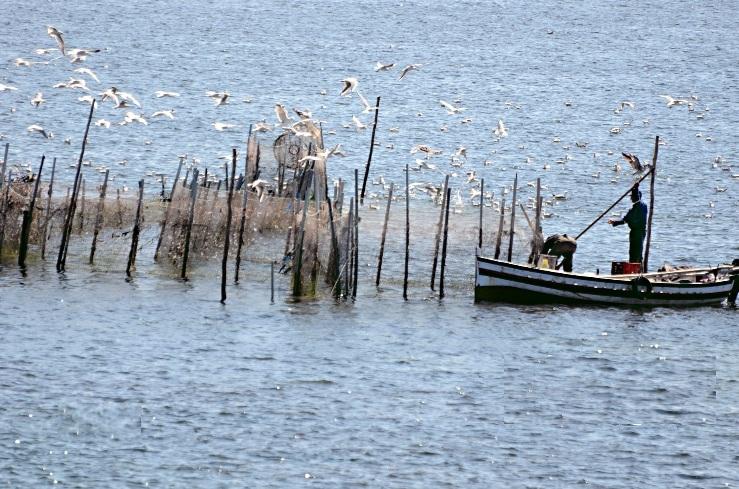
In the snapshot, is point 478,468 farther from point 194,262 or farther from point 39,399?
point 194,262

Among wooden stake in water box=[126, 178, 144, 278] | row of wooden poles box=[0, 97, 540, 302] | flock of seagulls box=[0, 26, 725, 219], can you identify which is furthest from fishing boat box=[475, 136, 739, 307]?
wooden stake in water box=[126, 178, 144, 278]

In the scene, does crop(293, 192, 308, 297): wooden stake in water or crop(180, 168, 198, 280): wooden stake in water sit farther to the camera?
crop(180, 168, 198, 280): wooden stake in water

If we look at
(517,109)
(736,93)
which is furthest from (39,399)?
(736,93)

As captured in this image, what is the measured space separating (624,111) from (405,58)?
953 inches

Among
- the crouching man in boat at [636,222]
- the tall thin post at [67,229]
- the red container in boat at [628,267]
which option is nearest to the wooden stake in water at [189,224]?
the tall thin post at [67,229]

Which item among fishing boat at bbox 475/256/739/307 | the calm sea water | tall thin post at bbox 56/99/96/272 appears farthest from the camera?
fishing boat at bbox 475/256/739/307

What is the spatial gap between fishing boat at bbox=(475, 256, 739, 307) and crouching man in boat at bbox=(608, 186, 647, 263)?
0.84m

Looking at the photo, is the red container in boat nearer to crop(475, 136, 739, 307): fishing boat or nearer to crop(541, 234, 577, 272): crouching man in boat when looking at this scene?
crop(475, 136, 739, 307): fishing boat

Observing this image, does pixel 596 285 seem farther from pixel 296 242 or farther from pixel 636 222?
pixel 296 242

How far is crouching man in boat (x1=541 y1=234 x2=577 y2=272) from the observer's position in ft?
121

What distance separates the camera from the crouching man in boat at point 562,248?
36906 millimetres

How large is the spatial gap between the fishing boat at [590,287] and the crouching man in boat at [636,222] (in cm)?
84

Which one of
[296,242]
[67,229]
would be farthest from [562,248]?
[67,229]

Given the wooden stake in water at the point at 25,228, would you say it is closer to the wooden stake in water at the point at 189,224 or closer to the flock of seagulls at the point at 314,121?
the wooden stake in water at the point at 189,224
